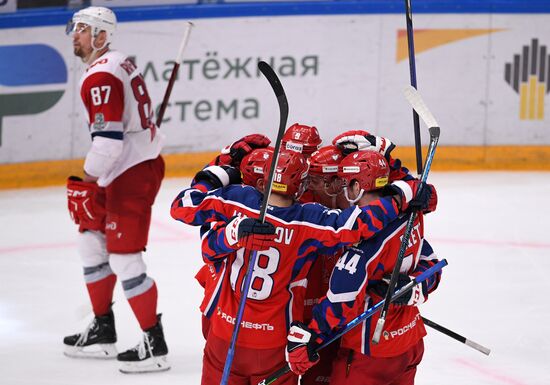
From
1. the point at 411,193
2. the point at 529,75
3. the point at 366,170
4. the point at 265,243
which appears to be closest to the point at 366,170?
the point at 366,170

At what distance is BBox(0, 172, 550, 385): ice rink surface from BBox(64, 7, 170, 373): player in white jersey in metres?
0.29

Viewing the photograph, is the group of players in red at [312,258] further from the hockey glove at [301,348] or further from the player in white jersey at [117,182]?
the player in white jersey at [117,182]

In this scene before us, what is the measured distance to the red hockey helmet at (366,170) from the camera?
327cm

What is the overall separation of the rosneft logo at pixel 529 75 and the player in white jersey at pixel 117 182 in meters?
4.29

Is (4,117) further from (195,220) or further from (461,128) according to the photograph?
(195,220)

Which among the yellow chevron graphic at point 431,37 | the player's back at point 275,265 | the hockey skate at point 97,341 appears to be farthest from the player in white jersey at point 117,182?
the yellow chevron graphic at point 431,37

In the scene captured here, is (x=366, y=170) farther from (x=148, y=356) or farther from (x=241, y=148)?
(x=148, y=356)

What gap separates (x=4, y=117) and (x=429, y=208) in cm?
494

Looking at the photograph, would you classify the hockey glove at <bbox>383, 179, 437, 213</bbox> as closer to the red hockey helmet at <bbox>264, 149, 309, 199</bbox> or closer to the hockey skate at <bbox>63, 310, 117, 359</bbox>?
the red hockey helmet at <bbox>264, 149, 309, 199</bbox>

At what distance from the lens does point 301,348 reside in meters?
3.21

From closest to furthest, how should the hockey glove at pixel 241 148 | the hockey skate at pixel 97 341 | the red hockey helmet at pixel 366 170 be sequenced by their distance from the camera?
the red hockey helmet at pixel 366 170 < the hockey glove at pixel 241 148 < the hockey skate at pixel 97 341

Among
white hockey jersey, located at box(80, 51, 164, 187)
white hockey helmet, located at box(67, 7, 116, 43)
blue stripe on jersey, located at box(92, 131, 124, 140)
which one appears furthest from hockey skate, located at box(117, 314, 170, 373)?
white hockey helmet, located at box(67, 7, 116, 43)

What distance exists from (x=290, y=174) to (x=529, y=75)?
225 inches

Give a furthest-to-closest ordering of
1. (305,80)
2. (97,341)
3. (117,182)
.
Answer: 1. (305,80)
2. (97,341)
3. (117,182)
